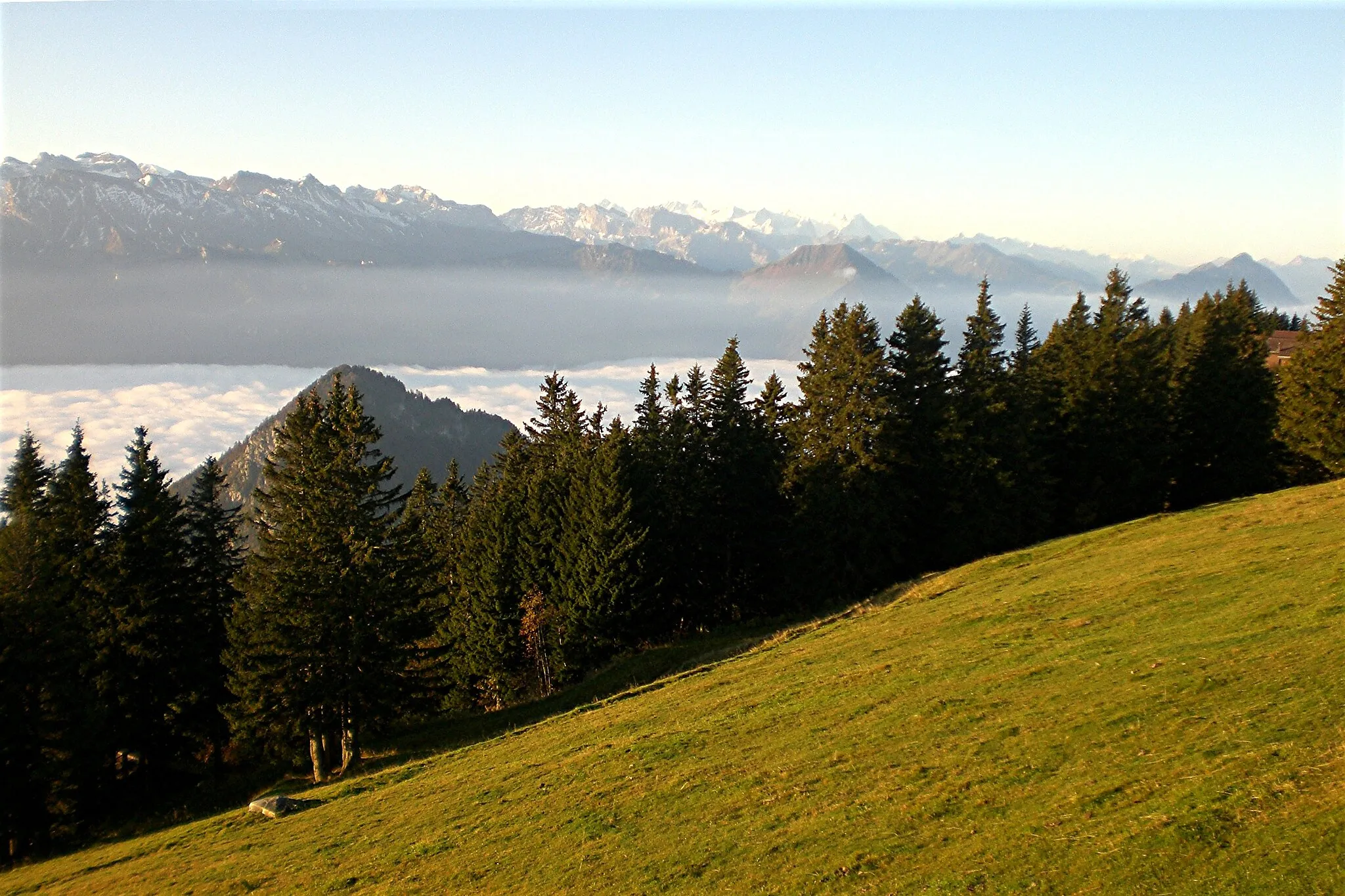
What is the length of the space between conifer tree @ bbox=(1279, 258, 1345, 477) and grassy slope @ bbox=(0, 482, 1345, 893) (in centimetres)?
2459

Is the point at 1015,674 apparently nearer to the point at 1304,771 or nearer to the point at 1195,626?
the point at 1195,626

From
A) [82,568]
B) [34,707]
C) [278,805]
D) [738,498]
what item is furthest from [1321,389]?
[34,707]

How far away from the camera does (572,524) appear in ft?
160

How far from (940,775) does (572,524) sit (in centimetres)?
3546

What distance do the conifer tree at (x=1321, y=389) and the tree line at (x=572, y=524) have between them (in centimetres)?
→ 16

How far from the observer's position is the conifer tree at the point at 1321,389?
1953 inches

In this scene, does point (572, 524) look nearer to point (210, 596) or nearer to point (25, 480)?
point (210, 596)

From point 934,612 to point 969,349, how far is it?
29.1 metres

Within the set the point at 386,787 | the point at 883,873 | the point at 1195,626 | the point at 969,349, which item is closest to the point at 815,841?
the point at 883,873

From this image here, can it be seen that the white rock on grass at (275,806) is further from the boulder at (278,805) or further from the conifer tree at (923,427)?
the conifer tree at (923,427)

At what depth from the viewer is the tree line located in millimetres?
36312

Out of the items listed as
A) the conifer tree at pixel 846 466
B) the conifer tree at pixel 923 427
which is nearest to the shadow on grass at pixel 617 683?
the conifer tree at pixel 846 466

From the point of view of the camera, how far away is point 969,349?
2160 inches

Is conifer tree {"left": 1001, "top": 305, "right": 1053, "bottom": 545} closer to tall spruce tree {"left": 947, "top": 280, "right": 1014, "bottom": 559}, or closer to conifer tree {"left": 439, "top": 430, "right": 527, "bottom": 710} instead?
tall spruce tree {"left": 947, "top": 280, "right": 1014, "bottom": 559}
